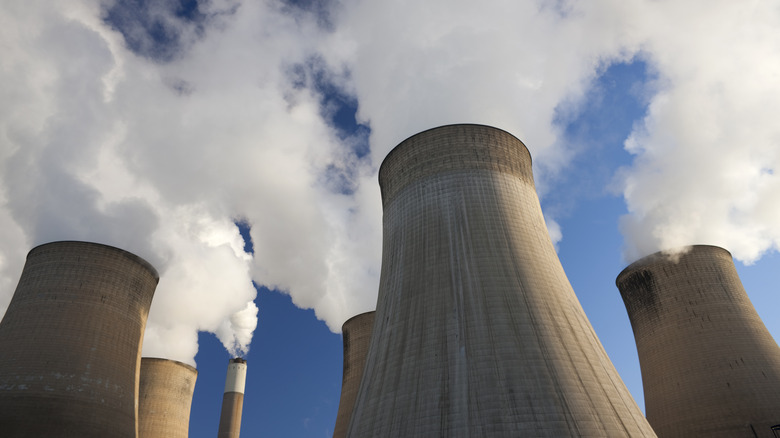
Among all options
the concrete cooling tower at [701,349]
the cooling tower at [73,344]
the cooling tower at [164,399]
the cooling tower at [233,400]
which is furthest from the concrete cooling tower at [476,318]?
the cooling tower at [233,400]

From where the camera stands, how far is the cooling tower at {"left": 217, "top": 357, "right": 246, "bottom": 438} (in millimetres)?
24862

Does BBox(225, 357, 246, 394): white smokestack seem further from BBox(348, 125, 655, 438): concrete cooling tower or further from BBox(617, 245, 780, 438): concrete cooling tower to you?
BBox(617, 245, 780, 438): concrete cooling tower

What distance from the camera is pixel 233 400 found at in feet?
85.3

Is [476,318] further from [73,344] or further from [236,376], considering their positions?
Result: [236,376]

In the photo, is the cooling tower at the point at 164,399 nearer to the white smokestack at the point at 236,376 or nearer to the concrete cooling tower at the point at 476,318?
the white smokestack at the point at 236,376

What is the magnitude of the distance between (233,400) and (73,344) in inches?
576

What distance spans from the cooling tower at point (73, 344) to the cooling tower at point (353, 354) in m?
6.93

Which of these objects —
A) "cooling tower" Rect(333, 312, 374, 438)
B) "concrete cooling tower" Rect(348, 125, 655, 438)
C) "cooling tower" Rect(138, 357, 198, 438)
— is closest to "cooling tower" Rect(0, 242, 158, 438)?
"cooling tower" Rect(138, 357, 198, 438)

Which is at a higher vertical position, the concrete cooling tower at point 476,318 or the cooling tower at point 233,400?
the cooling tower at point 233,400

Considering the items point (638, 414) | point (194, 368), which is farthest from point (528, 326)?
point (194, 368)

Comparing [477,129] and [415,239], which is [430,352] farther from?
[477,129]

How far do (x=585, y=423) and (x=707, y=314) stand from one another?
9.26m

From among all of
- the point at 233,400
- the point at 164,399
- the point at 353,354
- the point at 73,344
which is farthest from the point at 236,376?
the point at 73,344

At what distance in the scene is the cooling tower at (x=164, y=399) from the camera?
1986cm
